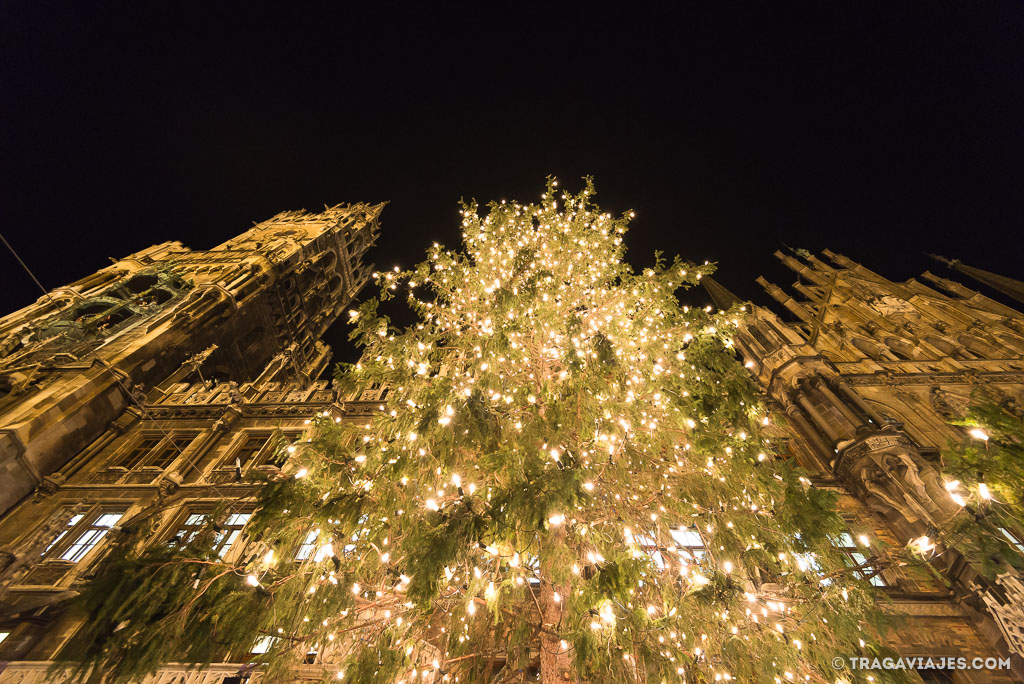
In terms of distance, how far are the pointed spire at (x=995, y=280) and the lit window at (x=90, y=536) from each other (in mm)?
46530

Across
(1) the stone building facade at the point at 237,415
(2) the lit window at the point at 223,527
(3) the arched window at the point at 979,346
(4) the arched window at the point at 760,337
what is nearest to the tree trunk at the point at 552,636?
(1) the stone building facade at the point at 237,415

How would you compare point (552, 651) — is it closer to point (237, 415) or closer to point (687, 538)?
point (687, 538)

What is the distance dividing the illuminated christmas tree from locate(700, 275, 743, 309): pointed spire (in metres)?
23.5

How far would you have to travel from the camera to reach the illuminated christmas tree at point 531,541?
5.39 m

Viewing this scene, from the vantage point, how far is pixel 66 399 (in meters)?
14.7

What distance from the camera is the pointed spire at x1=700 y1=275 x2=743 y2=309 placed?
99.0 ft

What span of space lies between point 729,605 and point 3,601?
1615 centimetres

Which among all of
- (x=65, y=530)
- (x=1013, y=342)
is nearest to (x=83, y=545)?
(x=65, y=530)

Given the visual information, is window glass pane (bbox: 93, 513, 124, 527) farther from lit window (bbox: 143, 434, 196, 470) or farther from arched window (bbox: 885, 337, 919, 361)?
arched window (bbox: 885, 337, 919, 361)

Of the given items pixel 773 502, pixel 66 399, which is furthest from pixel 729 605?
pixel 66 399

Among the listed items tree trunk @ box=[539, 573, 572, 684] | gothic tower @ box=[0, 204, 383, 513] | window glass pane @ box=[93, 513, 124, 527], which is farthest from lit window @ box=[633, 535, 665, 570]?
gothic tower @ box=[0, 204, 383, 513]

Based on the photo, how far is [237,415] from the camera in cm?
1662

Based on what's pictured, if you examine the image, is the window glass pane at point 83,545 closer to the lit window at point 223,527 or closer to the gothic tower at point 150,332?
the lit window at point 223,527

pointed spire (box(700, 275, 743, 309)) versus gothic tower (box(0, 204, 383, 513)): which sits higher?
gothic tower (box(0, 204, 383, 513))
